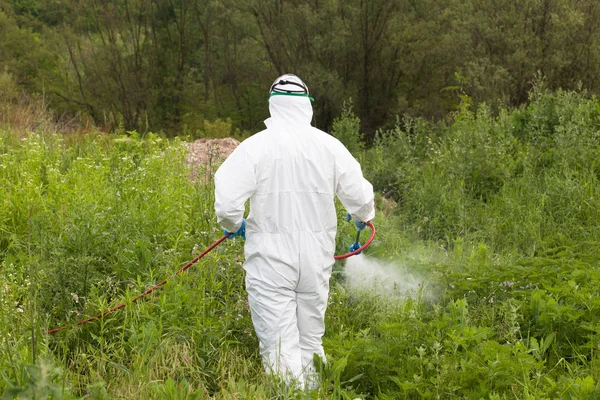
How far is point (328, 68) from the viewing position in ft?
64.7

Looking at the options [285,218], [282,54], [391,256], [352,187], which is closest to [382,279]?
[391,256]

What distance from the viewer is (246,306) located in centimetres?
465

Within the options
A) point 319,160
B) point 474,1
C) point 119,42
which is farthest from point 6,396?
point 119,42

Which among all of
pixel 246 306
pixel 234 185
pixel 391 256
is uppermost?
pixel 234 185

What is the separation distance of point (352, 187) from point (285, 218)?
49cm

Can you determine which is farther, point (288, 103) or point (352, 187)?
point (352, 187)

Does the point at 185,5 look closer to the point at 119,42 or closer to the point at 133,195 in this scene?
the point at 119,42

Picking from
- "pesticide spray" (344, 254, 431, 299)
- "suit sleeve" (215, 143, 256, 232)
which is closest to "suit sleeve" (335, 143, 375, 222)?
"suit sleeve" (215, 143, 256, 232)

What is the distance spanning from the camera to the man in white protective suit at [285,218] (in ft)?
12.5

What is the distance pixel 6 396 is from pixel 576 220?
5994mm

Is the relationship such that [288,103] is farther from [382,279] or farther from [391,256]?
[391,256]

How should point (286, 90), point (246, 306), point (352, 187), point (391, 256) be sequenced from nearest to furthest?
1. point (286, 90)
2. point (352, 187)
3. point (246, 306)
4. point (391, 256)

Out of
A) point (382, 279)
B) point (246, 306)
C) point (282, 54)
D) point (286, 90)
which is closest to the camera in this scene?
point (286, 90)

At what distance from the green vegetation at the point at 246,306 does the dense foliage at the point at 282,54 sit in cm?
632
